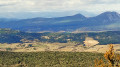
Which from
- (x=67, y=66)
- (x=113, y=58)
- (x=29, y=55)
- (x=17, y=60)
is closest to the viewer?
(x=113, y=58)

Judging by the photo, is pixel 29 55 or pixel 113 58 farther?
pixel 29 55

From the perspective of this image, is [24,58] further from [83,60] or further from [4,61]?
[83,60]

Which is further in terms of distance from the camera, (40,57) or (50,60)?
(40,57)

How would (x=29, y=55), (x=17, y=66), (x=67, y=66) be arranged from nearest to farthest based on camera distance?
(x=67, y=66) < (x=17, y=66) < (x=29, y=55)

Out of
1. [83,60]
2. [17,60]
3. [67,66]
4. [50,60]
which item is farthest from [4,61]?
[83,60]

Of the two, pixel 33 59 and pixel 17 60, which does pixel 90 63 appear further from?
pixel 17 60

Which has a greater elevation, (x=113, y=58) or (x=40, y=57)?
(x=113, y=58)

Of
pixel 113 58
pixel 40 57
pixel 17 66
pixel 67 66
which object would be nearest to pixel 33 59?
pixel 40 57

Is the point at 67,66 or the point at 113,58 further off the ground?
the point at 113,58

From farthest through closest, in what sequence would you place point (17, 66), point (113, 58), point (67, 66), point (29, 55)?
point (29, 55) → point (17, 66) → point (67, 66) → point (113, 58)
